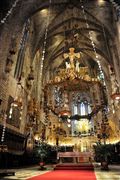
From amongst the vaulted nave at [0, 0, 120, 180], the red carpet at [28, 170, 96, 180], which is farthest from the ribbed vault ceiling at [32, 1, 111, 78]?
the red carpet at [28, 170, 96, 180]

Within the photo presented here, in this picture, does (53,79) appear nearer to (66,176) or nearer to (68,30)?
(66,176)

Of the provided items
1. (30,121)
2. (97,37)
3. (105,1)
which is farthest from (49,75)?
(105,1)

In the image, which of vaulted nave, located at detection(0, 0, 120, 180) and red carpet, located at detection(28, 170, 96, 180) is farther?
vaulted nave, located at detection(0, 0, 120, 180)

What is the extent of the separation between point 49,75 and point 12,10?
44.1 ft

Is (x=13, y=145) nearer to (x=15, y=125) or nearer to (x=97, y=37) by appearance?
(x=15, y=125)

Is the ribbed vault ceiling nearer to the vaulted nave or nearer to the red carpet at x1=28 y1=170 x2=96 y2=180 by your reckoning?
the vaulted nave

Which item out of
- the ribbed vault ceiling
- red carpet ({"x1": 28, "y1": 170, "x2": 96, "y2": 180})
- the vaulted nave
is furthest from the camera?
the ribbed vault ceiling

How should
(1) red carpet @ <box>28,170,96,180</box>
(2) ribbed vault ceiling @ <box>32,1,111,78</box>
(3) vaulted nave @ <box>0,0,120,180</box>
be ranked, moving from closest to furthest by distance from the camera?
1. (1) red carpet @ <box>28,170,96,180</box>
2. (3) vaulted nave @ <box>0,0,120,180</box>
3. (2) ribbed vault ceiling @ <box>32,1,111,78</box>

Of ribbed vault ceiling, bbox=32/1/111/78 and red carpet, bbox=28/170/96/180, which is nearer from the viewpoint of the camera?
red carpet, bbox=28/170/96/180

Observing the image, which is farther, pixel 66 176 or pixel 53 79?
pixel 53 79

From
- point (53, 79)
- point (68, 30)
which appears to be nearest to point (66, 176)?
point (53, 79)

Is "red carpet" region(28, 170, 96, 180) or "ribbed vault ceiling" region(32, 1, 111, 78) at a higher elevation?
"ribbed vault ceiling" region(32, 1, 111, 78)

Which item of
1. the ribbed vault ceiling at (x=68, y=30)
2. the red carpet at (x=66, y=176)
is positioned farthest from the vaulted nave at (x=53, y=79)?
the red carpet at (x=66, y=176)

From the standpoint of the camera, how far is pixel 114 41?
62.7ft
